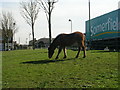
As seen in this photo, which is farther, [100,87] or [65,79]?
[65,79]

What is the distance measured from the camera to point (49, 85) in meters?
5.58

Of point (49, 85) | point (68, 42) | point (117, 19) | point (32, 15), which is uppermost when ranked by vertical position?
point (32, 15)

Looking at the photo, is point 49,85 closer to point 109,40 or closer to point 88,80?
point 88,80

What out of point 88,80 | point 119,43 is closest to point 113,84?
point 88,80

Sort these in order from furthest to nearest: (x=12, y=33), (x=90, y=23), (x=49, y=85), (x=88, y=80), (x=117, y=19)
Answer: (x=12, y=33), (x=90, y=23), (x=117, y=19), (x=88, y=80), (x=49, y=85)

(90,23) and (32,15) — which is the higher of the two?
(32,15)

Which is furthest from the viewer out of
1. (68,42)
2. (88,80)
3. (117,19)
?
(117,19)

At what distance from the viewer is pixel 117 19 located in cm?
2305

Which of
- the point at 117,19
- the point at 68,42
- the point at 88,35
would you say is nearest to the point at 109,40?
the point at 117,19

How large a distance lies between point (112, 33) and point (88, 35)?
9.44 m

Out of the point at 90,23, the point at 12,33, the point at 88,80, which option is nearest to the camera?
the point at 88,80

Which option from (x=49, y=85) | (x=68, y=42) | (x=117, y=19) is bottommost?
(x=49, y=85)

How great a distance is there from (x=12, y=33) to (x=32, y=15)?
58.9 feet

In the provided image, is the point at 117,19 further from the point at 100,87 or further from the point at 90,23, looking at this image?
the point at 100,87
